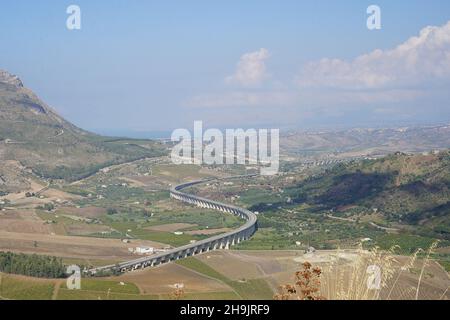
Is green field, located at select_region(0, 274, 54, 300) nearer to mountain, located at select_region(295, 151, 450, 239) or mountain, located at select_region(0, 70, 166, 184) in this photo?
mountain, located at select_region(295, 151, 450, 239)

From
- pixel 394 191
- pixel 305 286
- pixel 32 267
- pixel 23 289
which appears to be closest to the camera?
pixel 305 286

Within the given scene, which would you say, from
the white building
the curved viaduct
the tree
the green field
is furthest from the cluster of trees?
the tree

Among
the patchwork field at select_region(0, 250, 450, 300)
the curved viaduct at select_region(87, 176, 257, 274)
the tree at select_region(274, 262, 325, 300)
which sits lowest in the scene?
the curved viaduct at select_region(87, 176, 257, 274)

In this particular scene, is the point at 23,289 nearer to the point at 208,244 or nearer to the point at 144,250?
the point at 144,250

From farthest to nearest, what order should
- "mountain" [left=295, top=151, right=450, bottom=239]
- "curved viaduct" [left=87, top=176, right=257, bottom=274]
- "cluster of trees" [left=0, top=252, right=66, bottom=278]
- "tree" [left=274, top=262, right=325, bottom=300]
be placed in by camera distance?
1. "mountain" [left=295, top=151, right=450, bottom=239]
2. "curved viaduct" [left=87, top=176, right=257, bottom=274]
3. "cluster of trees" [left=0, top=252, right=66, bottom=278]
4. "tree" [left=274, top=262, right=325, bottom=300]

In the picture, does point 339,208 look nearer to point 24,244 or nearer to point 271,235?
point 271,235

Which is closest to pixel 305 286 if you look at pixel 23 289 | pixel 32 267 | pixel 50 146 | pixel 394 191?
pixel 23 289

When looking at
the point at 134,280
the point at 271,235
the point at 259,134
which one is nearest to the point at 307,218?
the point at 271,235
